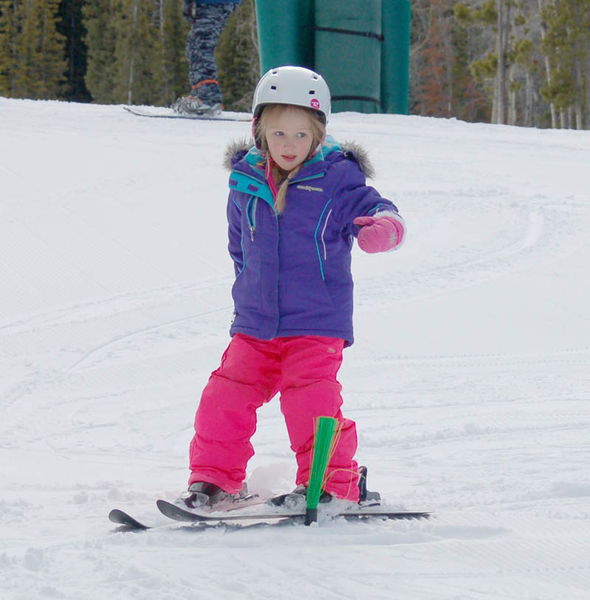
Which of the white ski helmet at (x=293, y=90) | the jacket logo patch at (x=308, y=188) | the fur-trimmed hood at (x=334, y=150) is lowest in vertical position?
the jacket logo patch at (x=308, y=188)

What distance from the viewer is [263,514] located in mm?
2525

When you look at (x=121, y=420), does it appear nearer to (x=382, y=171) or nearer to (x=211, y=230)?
(x=211, y=230)

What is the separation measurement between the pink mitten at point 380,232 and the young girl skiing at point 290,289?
0.05 metres

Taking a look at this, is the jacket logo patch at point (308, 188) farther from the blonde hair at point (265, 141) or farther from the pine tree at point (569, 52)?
the pine tree at point (569, 52)

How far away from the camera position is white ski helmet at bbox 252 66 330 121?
2695mm

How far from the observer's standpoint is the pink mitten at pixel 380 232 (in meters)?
2.54

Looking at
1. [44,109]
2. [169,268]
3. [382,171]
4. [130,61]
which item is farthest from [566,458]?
[130,61]

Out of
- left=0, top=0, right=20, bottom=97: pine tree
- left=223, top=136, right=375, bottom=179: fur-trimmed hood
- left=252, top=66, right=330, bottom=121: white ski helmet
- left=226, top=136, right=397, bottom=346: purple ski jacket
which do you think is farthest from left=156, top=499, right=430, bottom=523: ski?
left=0, top=0, right=20, bottom=97: pine tree

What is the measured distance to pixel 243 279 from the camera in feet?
9.15

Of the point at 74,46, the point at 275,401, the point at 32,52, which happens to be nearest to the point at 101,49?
the point at 74,46

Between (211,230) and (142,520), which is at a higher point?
(211,230)

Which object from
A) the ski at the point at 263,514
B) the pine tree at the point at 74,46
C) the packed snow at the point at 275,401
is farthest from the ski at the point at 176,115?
the pine tree at the point at 74,46

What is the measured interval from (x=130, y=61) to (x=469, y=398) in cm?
3262

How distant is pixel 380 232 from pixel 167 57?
32.9m
